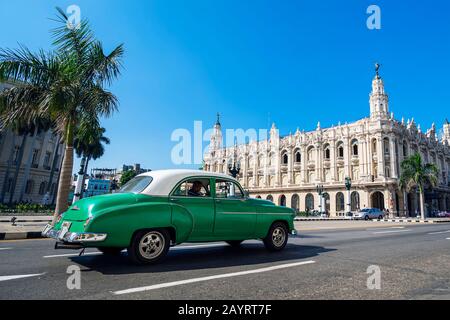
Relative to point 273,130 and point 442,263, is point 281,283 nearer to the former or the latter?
point 442,263

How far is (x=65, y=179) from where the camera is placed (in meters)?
11.3

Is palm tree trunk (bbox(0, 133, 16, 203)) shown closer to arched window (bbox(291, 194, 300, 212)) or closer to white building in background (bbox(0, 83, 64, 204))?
white building in background (bbox(0, 83, 64, 204))

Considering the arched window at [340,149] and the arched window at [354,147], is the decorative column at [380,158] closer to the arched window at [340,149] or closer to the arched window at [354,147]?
the arched window at [354,147]

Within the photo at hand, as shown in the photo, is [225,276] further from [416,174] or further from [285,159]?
[285,159]

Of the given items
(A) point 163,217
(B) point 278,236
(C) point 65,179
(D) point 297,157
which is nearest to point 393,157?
(D) point 297,157

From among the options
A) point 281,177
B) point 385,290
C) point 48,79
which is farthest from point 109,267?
point 281,177

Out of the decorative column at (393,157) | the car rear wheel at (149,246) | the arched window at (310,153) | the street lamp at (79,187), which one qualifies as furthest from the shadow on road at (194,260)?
the arched window at (310,153)

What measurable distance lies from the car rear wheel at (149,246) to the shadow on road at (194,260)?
0.14 metres

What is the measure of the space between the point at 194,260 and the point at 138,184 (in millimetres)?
1861

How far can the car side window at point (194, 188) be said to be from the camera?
5.67m

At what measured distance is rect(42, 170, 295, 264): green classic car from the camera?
15.6 ft

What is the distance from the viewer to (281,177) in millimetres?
62812

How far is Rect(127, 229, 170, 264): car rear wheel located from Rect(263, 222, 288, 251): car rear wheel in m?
2.66

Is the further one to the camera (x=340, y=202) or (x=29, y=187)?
(x=340, y=202)
